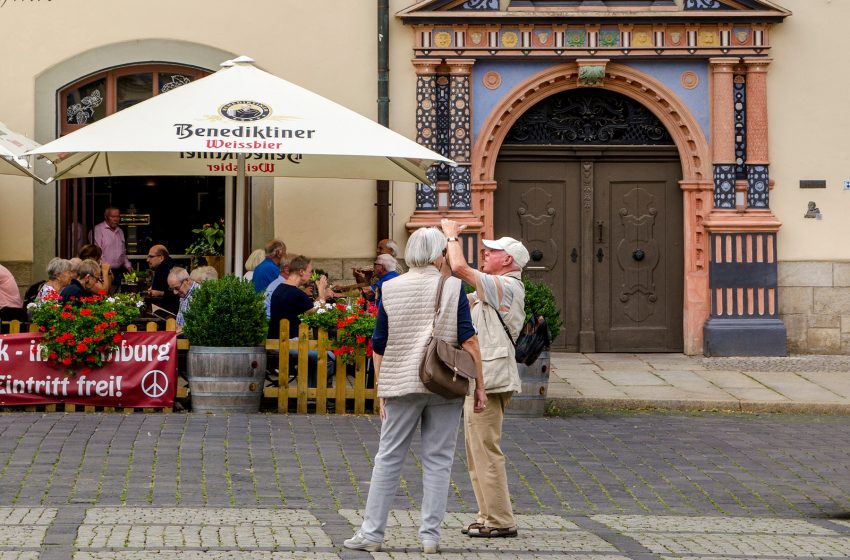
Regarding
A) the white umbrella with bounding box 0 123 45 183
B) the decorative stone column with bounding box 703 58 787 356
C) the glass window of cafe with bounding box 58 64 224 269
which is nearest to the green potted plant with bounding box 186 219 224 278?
the glass window of cafe with bounding box 58 64 224 269

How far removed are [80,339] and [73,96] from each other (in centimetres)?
562

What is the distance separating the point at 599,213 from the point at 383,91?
2980mm

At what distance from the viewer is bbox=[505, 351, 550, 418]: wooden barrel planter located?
12273mm

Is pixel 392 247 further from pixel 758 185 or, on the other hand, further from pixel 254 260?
pixel 758 185

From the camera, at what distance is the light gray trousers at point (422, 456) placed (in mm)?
7309

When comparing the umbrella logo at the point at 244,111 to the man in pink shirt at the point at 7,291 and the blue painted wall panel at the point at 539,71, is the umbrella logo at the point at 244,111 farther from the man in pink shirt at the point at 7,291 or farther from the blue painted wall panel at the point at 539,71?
the blue painted wall panel at the point at 539,71

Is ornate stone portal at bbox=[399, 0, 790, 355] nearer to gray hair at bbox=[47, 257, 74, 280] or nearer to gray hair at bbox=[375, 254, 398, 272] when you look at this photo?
gray hair at bbox=[375, 254, 398, 272]

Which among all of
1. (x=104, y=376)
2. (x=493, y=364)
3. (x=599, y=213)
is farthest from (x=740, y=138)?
(x=493, y=364)

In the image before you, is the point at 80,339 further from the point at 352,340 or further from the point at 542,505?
the point at 542,505

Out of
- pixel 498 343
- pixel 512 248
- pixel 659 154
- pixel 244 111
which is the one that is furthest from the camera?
pixel 659 154

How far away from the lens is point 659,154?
56.0 ft

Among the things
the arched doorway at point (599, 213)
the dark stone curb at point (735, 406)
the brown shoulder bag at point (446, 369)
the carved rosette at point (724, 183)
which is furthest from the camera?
the arched doorway at point (599, 213)

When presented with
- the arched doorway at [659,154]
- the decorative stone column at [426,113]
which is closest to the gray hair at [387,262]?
the decorative stone column at [426,113]

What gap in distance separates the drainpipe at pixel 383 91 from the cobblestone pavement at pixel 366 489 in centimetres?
482
